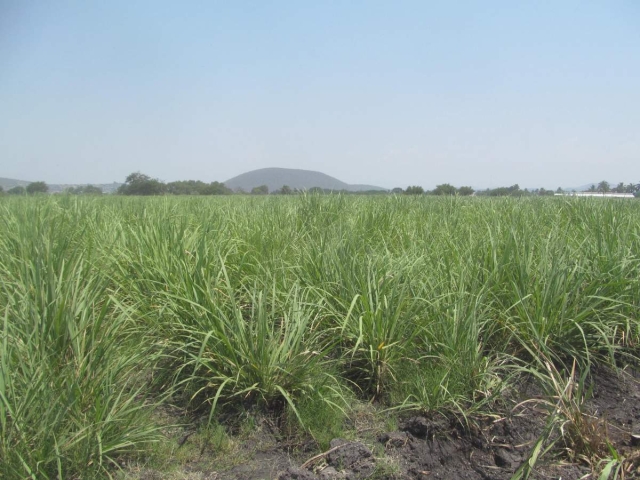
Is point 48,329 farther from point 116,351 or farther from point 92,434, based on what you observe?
point 92,434

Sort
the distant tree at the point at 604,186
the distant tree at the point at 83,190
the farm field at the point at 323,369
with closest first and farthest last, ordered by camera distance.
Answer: the farm field at the point at 323,369 → the distant tree at the point at 83,190 → the distant tree at the point at 604,186

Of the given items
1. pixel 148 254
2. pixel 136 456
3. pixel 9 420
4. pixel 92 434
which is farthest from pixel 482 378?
pixel 148 254

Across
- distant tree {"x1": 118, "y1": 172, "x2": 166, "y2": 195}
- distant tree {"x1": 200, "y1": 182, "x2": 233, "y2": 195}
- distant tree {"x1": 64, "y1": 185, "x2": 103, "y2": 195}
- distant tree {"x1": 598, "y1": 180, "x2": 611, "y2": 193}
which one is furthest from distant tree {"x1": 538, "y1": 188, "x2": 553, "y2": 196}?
distant tree {"x1": 200, "y1": 182, "x2": 233, "y2": 195}

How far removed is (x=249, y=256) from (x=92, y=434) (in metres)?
1.71

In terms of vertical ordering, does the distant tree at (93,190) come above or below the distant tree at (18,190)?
above

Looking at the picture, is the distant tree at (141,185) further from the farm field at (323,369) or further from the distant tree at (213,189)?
the farm field at (323,369)

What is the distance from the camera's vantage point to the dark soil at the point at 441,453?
1.64m

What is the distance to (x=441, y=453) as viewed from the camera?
1777 millimetres

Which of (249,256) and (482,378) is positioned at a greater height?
(249,256)

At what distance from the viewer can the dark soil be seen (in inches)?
64.6

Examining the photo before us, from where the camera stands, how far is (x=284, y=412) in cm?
190

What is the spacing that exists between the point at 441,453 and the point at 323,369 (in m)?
0.63

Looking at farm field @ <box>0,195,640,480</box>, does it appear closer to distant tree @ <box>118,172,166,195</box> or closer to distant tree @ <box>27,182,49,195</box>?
distant tree @ <box>27,182,49,195</box>

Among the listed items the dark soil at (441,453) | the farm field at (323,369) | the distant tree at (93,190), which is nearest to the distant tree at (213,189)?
the distant tree at (93,190)
